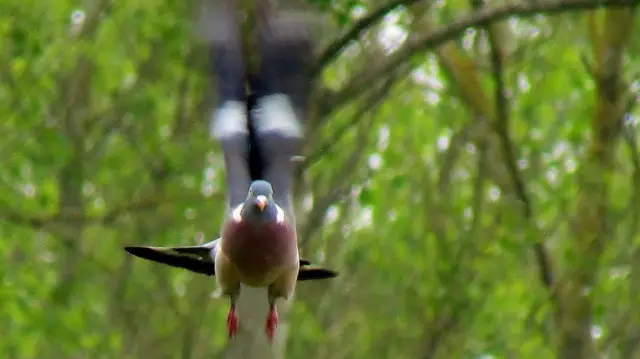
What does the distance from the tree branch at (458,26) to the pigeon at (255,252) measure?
2.23 meters

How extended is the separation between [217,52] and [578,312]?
5.63 meters

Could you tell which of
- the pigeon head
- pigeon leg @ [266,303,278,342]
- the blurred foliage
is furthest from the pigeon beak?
the blurred foliage

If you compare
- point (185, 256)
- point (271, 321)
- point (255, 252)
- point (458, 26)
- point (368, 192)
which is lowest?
point (368, 192)

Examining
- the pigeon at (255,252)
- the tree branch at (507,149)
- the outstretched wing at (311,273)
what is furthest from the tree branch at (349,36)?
the pigeon at (255,252)

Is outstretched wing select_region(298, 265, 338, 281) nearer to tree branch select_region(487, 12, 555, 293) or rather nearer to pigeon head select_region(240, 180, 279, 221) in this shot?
pigeon head select_region(240, 180, 279, 221)

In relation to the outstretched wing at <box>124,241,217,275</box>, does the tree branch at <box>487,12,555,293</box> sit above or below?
below

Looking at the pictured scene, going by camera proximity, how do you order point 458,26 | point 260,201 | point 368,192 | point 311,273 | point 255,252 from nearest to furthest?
point 260,201 < point 255,252 < point 311,273 < point 458,26 < point 368,192

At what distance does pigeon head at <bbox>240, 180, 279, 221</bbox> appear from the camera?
514cm

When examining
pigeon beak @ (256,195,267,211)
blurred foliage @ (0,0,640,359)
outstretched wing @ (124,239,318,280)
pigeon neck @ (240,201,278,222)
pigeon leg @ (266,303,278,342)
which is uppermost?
pigeon beak @ (256,195,267,211)

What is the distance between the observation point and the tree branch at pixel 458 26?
736cm

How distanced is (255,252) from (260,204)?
28 centimetres

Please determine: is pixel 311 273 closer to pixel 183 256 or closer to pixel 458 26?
pixel 183 256

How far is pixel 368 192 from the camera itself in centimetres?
948

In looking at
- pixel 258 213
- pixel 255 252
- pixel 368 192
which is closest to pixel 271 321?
pixel 255 252
